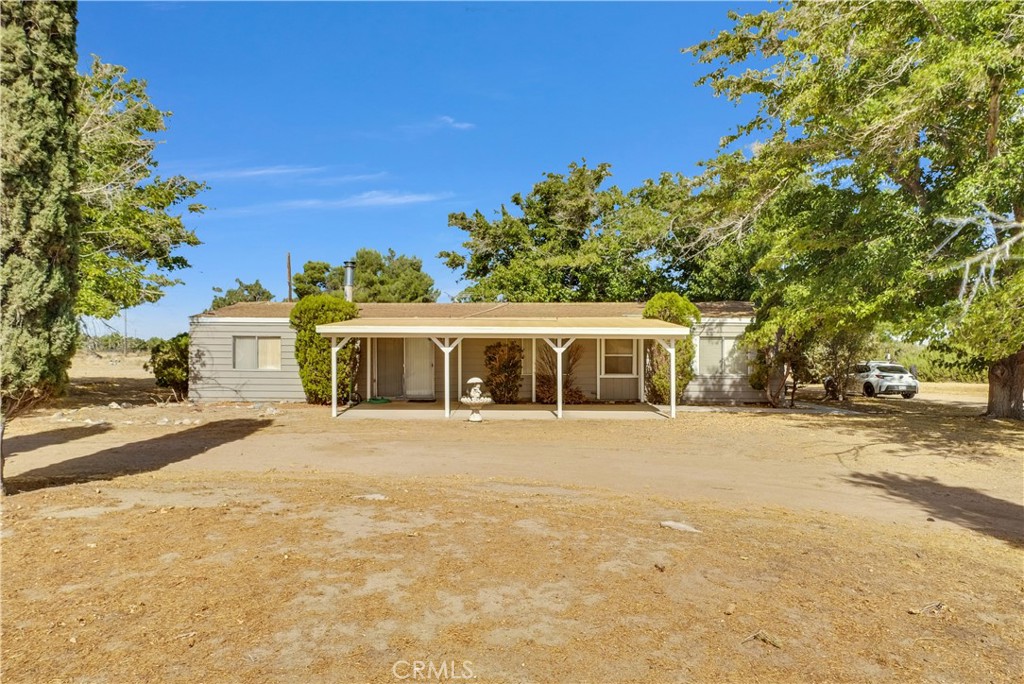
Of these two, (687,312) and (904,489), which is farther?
(687,312)

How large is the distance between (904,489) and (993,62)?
7566 millimetres

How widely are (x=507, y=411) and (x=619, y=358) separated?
14.8 feet

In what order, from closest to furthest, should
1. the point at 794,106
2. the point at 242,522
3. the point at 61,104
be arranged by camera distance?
the point at 242,522 < the point at 61,104 < the point at 794,106

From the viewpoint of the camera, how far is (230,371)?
16688mm

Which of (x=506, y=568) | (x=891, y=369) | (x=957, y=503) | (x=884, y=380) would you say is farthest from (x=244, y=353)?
(x=891, y=369)

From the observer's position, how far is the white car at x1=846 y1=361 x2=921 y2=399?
20.0 m

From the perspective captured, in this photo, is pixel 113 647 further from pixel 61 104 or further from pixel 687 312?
pixel 687 312

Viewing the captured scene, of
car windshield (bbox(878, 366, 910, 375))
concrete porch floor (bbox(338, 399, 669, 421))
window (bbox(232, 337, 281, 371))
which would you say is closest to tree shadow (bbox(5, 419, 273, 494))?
concrete porch floor (bbox(338, 399, 669, 421))

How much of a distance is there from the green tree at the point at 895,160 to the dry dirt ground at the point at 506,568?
4.42 m

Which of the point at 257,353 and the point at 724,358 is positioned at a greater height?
the point at 257,353

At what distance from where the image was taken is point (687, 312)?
15.5 metres

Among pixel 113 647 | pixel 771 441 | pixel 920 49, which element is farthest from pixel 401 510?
pixel 920 49

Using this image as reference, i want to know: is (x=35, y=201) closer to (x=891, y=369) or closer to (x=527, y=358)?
(x=527, y=358)

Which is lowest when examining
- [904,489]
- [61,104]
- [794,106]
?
[904,489]
